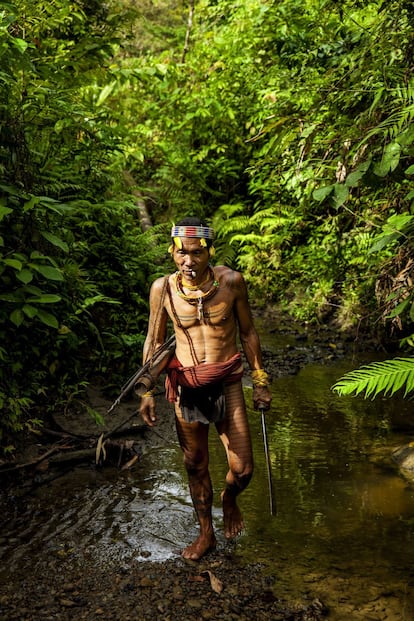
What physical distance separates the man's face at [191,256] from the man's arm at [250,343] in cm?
26

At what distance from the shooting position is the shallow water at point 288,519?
3.38 meters

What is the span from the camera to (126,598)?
3.17 metres

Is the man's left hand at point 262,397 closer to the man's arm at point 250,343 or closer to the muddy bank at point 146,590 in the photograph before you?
the man's arm at point 250,343

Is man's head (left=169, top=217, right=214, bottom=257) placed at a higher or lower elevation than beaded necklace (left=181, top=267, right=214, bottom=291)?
higher

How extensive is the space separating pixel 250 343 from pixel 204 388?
0.44 meters

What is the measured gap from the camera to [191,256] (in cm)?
355

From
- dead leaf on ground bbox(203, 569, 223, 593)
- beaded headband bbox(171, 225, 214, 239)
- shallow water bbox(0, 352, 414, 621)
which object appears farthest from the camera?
beaded headband bbox(171, 225, 214, 239)

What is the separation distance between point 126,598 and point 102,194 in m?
5.46

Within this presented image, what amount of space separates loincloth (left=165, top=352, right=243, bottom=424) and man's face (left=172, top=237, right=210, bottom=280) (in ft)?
1.92

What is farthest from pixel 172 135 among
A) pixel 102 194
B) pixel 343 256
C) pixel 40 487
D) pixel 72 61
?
pixel 40 487

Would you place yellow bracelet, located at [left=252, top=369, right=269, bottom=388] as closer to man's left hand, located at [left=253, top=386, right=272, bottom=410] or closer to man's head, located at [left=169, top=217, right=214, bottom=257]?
man's left hand, located at [left=253, top=386, right=272, bottom=410]

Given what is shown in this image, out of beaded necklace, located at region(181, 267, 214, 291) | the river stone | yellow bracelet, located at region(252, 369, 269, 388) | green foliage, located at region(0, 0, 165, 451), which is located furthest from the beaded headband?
the river stone

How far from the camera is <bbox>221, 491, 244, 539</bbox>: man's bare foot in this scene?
3.82m

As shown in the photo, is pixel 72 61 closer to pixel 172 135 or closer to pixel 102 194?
pixel 102 194
